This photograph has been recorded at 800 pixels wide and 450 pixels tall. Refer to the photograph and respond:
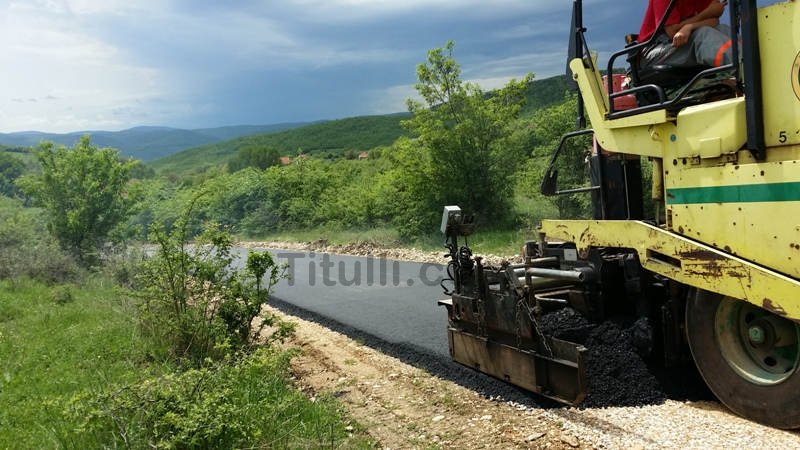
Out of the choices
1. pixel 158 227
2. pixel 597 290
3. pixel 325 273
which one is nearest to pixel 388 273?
pixel 325 273

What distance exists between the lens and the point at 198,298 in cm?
580

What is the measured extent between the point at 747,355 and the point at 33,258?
13.5 m

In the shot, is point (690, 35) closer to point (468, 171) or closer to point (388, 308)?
point (388, 308)

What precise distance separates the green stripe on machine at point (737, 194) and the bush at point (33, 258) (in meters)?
12.5

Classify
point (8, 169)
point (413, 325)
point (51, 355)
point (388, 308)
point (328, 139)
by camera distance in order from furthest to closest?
point (328, 139) < point (8, 169) < point (388, 308) < point (413, 325) < point (51, 355)

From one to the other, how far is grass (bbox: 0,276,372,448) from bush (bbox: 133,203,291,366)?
39 centimetres

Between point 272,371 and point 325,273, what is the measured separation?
7.76 meters

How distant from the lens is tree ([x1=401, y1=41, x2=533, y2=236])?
57.0 ft

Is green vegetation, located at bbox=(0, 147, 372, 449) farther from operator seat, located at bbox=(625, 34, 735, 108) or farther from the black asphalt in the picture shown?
operator seat, located at bbox=(625, 34, 735, 108)

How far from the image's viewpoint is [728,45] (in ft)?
11.5

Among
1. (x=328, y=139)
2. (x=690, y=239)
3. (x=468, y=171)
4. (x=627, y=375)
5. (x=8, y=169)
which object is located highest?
(x=328, y=139)

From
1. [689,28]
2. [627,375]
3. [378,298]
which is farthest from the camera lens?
[378,298]

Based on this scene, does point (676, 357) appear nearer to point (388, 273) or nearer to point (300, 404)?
point (300, 404)

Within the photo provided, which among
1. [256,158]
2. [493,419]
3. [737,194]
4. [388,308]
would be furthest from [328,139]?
[737,194]
